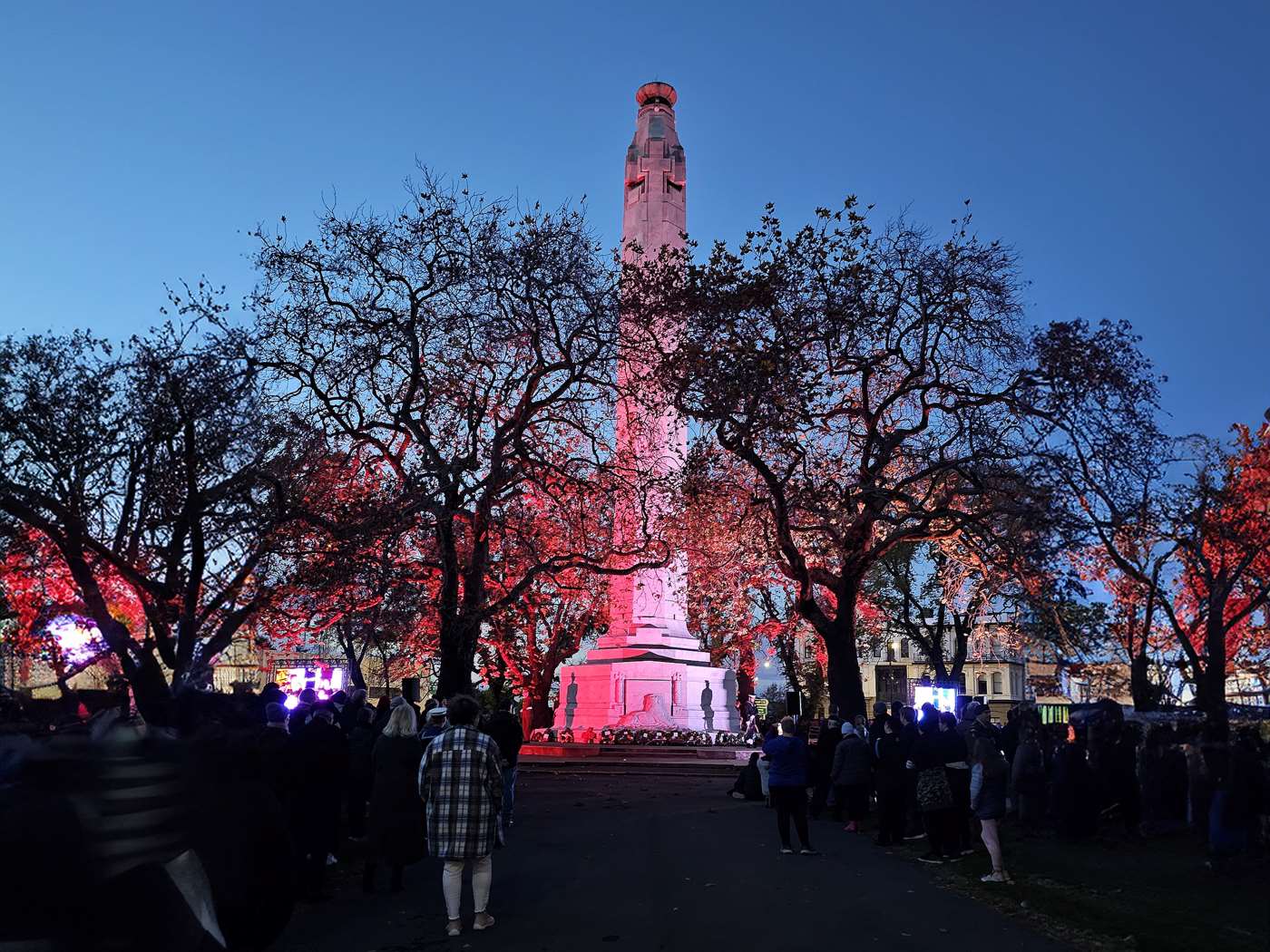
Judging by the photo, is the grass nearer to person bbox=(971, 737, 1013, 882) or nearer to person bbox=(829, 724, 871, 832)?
person bbox=(971, 737, 1013, 882)

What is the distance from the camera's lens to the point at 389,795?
32.4ft

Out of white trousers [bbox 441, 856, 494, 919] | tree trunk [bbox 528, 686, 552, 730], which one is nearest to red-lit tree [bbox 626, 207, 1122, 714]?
white trousers [bbox 441, 856, 494, 919]

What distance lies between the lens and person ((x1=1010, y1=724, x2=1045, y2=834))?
16219 mm

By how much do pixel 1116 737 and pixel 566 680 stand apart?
22.8 meters

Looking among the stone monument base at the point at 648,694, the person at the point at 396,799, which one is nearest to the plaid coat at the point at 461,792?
the person at the point at 396,799

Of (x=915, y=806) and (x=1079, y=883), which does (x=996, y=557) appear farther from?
(x=1079, y=883)

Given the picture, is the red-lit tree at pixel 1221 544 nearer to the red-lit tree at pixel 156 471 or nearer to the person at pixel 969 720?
the person at pixel 969 720

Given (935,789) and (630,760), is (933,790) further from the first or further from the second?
(630,760)

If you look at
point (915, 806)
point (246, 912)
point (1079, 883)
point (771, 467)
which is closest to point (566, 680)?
point (771, 467)

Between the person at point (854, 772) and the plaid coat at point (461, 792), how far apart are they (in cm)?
930

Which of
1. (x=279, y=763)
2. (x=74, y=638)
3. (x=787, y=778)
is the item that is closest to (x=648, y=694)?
(x=74, y=638)

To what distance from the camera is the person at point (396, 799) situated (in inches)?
389

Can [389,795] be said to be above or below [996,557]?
below

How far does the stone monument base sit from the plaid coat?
25.0 metres
